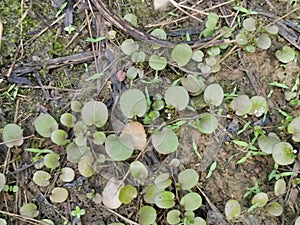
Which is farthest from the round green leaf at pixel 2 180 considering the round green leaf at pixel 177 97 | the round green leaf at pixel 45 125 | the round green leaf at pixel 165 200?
the round green leaf at pixel 177 97

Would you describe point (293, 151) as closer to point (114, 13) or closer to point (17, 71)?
point (114, 13)

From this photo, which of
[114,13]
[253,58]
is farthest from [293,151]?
[114,13]

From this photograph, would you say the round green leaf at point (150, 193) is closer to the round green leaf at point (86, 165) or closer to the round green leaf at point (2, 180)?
the round green leaf at point (86, 165)

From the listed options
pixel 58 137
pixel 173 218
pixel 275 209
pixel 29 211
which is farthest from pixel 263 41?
pixel 29 211

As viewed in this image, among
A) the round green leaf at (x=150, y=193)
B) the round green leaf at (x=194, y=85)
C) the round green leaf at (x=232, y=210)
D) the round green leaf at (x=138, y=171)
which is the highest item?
the round green leaf at (x=194, y=85)

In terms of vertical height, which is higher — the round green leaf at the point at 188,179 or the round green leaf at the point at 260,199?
the round green leaf at the point at 188,179

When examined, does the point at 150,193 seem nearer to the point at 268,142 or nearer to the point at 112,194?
the point at 112,194

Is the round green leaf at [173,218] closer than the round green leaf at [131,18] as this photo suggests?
Yes
